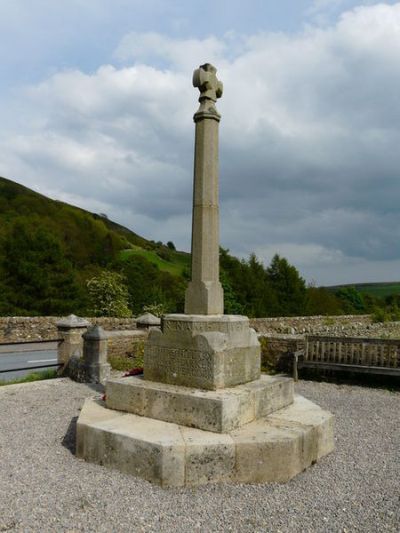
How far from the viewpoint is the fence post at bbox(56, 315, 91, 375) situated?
31.5ft

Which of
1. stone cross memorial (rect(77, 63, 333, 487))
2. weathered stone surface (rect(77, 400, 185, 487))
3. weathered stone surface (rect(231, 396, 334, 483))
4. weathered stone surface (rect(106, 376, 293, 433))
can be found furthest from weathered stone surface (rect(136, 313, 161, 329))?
weathered stone surface (rect(231, 396, 334, 483))

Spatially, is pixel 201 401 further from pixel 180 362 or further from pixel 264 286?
pixel 264 286

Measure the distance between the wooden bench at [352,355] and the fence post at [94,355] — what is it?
425 cm

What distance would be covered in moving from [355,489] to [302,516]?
82 centimetres

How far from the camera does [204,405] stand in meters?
4.58

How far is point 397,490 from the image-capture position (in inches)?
159

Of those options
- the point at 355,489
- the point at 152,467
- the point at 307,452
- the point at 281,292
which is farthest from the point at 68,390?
the point at 281,292

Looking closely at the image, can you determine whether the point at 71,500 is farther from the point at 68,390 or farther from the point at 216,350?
the point at 68,390

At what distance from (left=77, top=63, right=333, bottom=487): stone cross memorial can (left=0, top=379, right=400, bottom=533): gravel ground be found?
17 cm

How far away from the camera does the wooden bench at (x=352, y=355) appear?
933cm

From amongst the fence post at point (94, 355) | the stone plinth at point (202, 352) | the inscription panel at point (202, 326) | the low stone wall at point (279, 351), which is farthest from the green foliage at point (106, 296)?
the inscription panel at point (202, 326)

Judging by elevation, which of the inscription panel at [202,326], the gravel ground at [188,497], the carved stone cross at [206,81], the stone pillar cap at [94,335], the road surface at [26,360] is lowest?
the road surface at [26,360]

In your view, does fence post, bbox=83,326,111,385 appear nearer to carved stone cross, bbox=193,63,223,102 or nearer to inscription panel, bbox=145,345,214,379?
inscription panel, bbox=145,345,214,379

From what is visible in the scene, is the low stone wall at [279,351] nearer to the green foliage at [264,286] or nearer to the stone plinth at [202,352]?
the stone plinth at [202,352]
